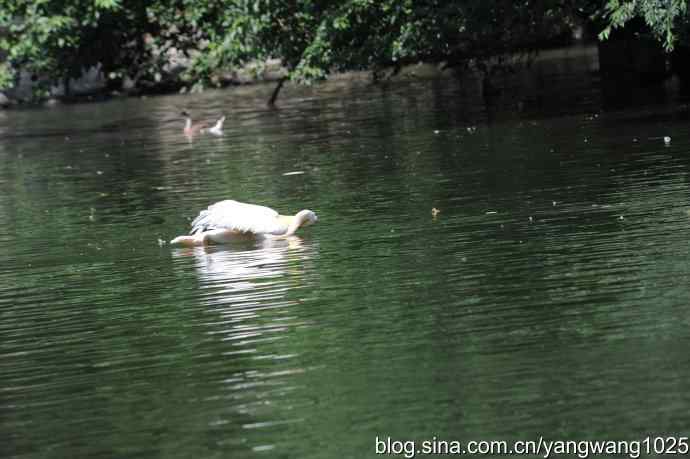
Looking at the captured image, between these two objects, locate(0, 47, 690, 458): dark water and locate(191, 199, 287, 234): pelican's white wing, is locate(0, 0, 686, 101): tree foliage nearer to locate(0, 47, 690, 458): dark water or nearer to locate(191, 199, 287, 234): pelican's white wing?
locate(0, 47, 690, 458): dark water

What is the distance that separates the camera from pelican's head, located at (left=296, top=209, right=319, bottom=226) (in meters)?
15.4

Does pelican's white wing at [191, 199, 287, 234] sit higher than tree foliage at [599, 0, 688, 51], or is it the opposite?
tree foliage at [599, 0, 688, 51]

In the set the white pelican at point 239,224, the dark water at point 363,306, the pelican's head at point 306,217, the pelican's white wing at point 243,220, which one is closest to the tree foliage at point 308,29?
the dark water at point 363,306

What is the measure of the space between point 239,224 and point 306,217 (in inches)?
28.5

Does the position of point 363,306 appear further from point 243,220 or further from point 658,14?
point 658,14

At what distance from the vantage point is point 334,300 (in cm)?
1181

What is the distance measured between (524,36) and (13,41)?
42.4 feet

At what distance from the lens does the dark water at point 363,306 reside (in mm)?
8391

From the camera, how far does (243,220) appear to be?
50.3 ft

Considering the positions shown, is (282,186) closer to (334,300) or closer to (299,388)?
(334,300)

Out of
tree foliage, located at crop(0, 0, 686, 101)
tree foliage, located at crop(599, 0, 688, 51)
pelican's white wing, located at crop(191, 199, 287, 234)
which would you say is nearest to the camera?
pelican's white wing, located at crop(191, 199, 287, 234)

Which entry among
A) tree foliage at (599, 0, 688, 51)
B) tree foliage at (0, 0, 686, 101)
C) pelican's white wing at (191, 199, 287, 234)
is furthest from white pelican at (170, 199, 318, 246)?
tree foliage at (0, 0, 686, 101)

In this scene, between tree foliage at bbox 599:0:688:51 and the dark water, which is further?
tree foliage at bbox 599:0:688:51

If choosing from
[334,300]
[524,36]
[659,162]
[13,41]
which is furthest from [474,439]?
[13,41]
